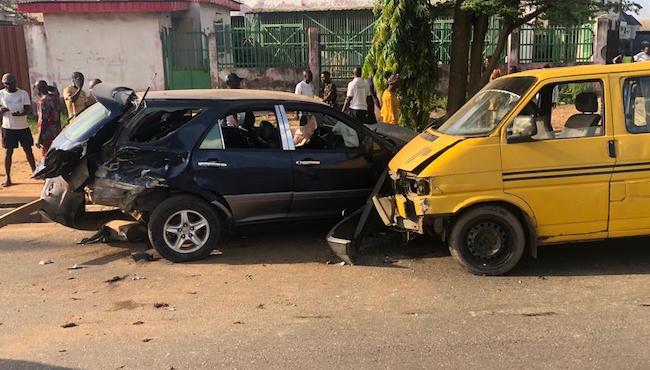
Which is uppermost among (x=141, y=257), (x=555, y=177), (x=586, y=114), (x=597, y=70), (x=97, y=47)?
(x=97, y=47)

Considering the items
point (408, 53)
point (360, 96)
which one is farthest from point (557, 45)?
point (408, 53)

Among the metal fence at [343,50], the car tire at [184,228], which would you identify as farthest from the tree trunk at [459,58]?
the metal fence at [343,50]

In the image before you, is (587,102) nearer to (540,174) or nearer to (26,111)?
(540,174)

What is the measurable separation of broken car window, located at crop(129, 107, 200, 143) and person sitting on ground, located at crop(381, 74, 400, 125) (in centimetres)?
435

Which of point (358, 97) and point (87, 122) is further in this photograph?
point (358, 97)

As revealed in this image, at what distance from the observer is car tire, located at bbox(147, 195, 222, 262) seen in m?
6.00

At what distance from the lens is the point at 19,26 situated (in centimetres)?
1781

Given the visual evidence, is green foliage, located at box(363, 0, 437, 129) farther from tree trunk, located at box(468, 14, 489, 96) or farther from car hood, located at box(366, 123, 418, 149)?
car hood, located at box(366, 123, 418, 149)

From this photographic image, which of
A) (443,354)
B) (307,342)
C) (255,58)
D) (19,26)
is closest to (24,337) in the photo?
(307,342)

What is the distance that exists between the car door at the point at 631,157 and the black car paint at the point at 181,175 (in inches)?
105

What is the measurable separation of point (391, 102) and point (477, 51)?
2343 millimetres

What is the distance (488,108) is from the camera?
19.0ft

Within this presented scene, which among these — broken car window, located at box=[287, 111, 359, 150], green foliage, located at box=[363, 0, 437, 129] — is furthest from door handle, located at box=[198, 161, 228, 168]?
green foliage, located at box=[363, 0, 437, 129]

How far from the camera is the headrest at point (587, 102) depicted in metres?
5.49
